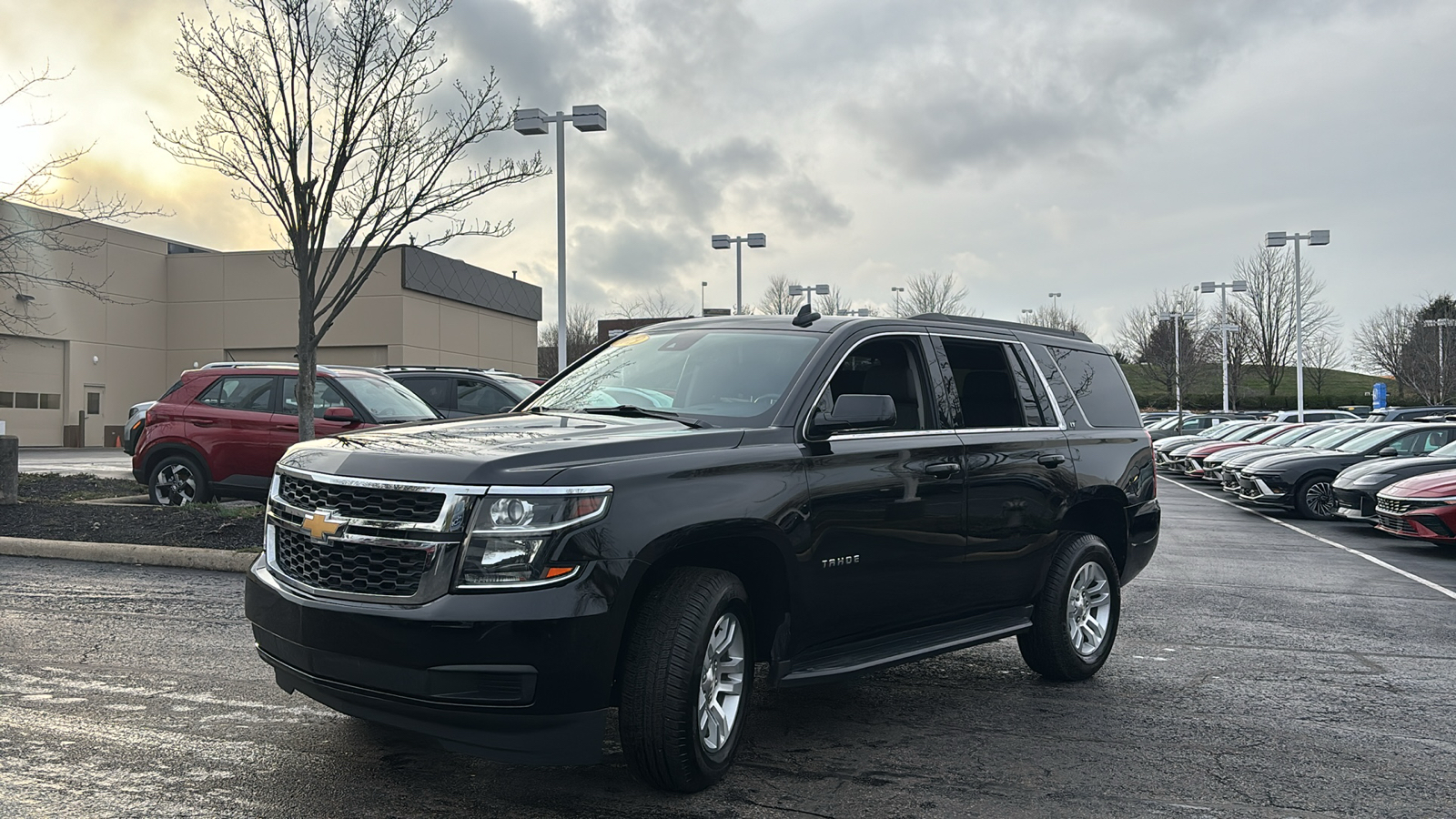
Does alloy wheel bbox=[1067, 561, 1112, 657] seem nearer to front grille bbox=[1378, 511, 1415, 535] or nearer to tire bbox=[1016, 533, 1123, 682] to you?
tire bbox=[1016, 533, 1123, 682]

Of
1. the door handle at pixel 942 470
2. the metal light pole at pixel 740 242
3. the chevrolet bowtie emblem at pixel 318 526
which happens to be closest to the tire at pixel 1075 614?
the door handle at pixel 942 470

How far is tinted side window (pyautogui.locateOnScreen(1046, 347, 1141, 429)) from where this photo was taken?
22.7 feet

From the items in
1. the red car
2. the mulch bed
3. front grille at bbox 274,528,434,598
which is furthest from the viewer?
the red car

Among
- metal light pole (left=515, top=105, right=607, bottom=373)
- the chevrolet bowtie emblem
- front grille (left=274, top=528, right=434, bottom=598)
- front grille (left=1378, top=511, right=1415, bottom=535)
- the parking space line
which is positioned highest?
metal light pole (left=515, top=105, right=607, bottom=373)

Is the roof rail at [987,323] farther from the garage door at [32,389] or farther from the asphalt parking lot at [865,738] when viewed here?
the garage door at [32,389]

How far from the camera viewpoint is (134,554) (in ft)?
32.8

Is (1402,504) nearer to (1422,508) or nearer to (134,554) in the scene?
(1422,508)

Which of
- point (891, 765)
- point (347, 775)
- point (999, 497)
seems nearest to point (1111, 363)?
point (999, 497)

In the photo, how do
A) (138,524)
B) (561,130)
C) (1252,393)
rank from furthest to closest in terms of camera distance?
1. (1252,393)
2. (561,130)
3. (138,524)

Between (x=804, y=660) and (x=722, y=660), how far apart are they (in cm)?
49

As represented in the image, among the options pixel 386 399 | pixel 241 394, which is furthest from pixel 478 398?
pixel 241 394

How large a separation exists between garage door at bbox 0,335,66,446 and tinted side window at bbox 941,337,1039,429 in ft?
140

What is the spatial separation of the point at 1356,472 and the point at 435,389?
42.4 ft

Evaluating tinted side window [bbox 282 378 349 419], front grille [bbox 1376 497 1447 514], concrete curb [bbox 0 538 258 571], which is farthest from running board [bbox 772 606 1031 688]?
front grille [bbox 1376 497 1447 514]
